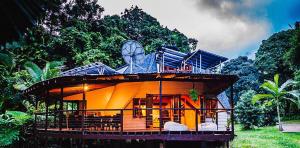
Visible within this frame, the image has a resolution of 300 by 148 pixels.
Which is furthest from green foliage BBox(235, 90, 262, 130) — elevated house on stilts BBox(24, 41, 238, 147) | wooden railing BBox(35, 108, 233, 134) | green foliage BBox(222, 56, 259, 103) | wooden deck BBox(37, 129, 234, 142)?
green foliage BBox(222, 56, 259, 103)

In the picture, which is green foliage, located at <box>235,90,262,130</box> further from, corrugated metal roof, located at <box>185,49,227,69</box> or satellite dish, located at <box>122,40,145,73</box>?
satellite dish, located at <box>122,40,145,73</box>

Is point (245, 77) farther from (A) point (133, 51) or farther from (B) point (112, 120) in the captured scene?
(B) point (112, 120)

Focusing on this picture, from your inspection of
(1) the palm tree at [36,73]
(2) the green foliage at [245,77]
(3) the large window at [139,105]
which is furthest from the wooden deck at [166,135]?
(2) the green foliage at [245,77]

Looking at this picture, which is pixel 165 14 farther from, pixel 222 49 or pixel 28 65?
pixel 222 49

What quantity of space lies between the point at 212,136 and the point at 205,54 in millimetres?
9486

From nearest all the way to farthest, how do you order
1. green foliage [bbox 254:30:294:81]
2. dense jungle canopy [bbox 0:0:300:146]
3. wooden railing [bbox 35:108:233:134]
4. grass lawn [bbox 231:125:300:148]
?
dense jungle canopy [bbox 0:0:300:146] → wooden railing [bbox 35:108:233:134] → grass lawn [bbox 231:125:300:148] → green foliage [bbox 254:30:294:81]

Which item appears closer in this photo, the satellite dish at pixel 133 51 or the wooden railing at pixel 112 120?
the wooden railing at pixel 112 120

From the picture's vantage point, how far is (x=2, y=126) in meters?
18.4

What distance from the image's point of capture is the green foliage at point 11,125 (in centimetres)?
1686

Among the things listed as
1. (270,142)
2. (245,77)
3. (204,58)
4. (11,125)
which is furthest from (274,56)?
(11,125)

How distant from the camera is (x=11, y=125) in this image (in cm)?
1884

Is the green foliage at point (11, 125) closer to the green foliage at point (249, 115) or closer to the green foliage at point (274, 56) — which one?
the green foliage at point (249, 115)

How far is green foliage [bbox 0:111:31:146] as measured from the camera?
1686cm

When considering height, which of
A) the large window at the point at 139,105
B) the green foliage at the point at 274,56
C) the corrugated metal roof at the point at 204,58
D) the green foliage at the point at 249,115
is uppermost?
the green foliage at the point at 274,56
